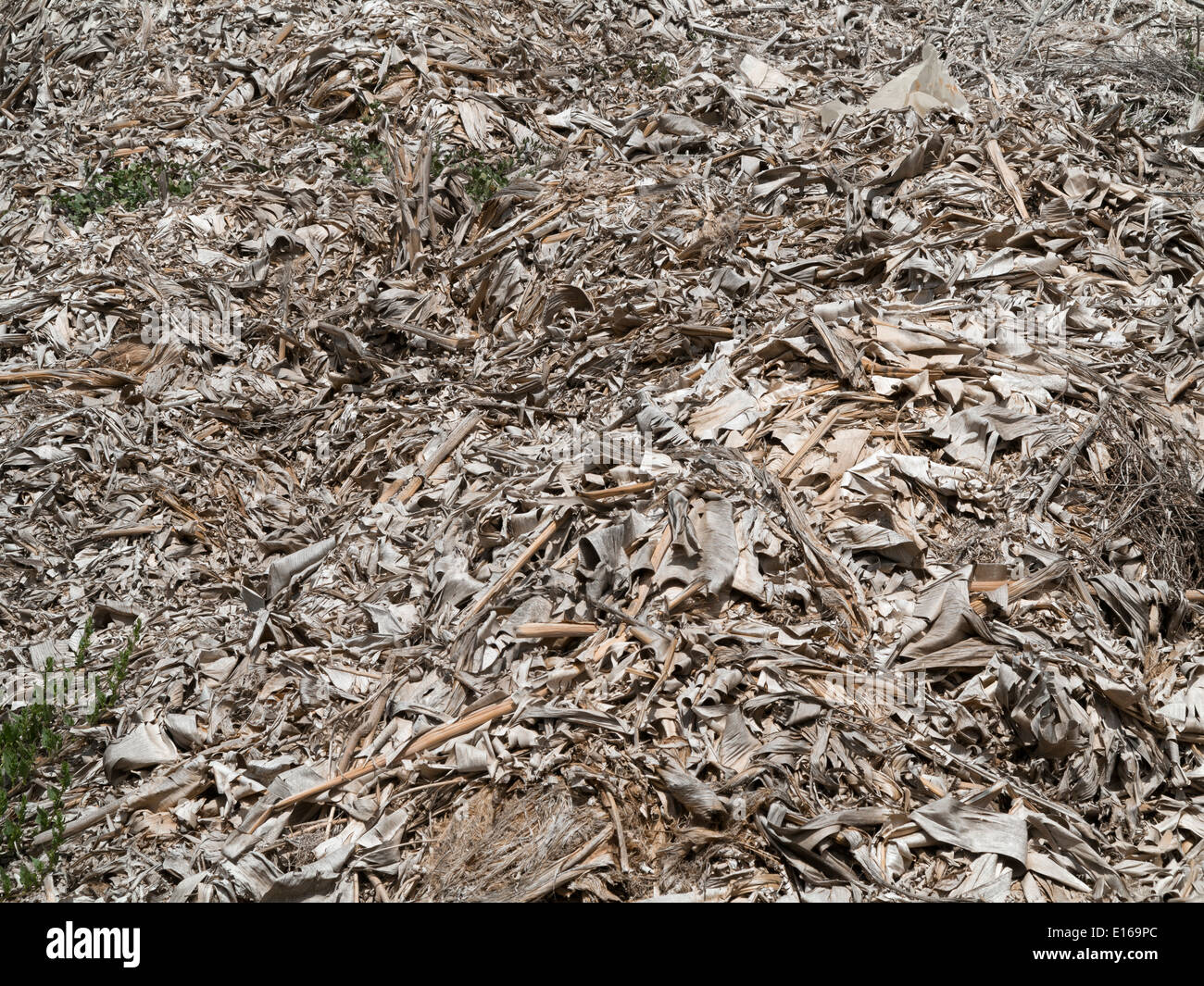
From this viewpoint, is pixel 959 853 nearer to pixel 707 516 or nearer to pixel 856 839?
pixel 856 839

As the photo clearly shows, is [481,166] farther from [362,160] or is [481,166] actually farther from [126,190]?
[126,190]

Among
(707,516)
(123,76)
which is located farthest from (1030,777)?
(123,76)

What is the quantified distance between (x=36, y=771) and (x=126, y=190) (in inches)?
146

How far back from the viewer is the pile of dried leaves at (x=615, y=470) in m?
2.80

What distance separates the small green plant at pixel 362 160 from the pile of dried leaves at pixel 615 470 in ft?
0.11

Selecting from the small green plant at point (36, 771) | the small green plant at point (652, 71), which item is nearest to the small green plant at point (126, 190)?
the small green plant at point (652, 71)

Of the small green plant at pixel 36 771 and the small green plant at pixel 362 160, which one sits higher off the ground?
the small green plant at pixel 362 160

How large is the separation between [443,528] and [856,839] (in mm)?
1846

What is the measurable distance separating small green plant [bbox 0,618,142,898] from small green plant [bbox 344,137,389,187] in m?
3.03

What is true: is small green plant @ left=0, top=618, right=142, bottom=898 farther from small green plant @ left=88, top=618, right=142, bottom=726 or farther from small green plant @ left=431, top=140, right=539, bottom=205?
small green plant @ left=431, top=140, right=539, bottom=205

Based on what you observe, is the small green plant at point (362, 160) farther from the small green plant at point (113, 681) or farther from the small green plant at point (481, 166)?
the small green plant at point (113, 681)

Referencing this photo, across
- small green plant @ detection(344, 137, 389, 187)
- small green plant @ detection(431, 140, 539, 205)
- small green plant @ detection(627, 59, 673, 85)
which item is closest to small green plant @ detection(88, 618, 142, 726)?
small green plant @ detection(431, 140, 539, 205)

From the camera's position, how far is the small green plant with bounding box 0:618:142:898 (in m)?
3.08

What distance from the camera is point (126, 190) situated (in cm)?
572
